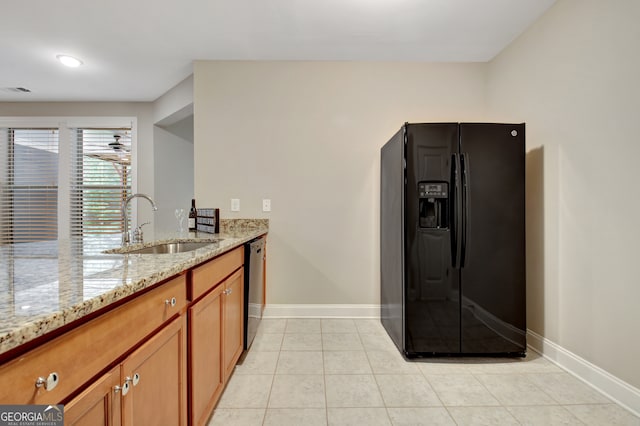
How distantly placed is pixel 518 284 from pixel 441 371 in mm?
828

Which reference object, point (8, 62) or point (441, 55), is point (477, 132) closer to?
point (441, 55)

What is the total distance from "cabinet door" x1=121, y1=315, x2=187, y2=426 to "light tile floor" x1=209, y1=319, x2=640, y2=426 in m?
0.59

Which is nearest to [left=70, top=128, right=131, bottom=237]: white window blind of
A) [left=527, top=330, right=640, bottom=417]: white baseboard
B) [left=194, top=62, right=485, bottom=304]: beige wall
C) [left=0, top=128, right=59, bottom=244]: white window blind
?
[left=0, top=128, right=59, bottom=244]: white window blind

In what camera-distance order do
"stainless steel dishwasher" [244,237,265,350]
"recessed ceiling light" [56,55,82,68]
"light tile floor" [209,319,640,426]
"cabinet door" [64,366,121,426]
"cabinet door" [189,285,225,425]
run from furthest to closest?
"recessed ceiling light" [56,55,82,68]
"stainless steel dishwasher" [244,237,265,350]
"light tile floor" [209,319,640,426]
"cabinet door" [189,285,225,425]
"cabinet door" [64,366,121,426]

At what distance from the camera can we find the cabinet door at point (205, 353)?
121 centimetres

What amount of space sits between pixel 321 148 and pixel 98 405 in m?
2.58

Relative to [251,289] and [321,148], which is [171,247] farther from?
[321,148]

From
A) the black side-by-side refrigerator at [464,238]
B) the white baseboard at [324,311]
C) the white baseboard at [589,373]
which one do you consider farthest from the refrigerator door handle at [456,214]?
the white baseboard at [324,311]

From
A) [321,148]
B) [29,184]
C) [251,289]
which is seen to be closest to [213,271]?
[251,289]

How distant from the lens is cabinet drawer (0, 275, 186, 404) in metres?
0.51

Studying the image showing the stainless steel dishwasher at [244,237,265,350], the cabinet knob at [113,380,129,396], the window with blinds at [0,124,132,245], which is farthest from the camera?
the window with blinds at [0,124,132,245]

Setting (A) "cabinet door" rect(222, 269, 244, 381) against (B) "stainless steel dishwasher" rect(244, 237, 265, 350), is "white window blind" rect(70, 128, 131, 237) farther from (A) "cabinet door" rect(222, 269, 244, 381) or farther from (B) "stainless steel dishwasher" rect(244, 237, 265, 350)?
(A) "cabinet door" rect(222, 269, 244, 381)

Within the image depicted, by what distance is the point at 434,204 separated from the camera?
2.12 meters

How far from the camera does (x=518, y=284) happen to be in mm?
2111
